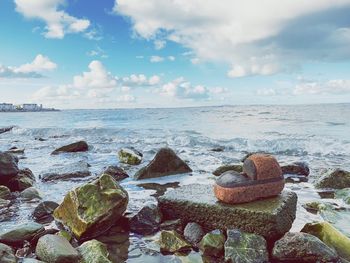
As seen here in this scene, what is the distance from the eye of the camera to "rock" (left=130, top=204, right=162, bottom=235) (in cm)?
624

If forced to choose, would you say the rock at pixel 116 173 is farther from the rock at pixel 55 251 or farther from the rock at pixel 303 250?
the rock at pixel 303 250

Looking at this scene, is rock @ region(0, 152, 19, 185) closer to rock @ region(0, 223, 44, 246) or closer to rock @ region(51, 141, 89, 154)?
rock @ region(0, 223, 44, 246)

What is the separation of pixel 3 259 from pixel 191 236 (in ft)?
9.09

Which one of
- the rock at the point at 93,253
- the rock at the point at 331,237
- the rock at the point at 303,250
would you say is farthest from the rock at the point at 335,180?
the rock at the point at 93,253

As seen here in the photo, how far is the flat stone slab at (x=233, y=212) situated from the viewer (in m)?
5.55

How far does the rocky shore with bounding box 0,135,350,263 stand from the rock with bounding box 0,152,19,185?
2.03 metres

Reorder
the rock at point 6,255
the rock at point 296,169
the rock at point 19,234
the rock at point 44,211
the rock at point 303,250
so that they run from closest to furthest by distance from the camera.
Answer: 1. the rock at point 6,255
2. the rock at point 303,250
3. the rock at point 19,234
4. the rock at point 44,211
5. the rock at point 296,169

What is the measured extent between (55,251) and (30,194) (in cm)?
437

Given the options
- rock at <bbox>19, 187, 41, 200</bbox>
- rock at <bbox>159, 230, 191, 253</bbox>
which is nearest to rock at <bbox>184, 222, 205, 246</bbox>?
rock at <bbox>159, 230, 191, 253</bbox>

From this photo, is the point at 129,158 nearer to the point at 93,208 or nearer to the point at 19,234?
the point at 93,208

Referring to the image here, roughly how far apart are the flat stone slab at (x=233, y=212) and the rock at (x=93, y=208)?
929 millimetres

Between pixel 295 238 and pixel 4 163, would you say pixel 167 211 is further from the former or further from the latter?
pixel 4 163

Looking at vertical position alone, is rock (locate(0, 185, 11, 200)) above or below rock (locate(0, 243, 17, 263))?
below

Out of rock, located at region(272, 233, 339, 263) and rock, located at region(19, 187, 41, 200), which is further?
rock, located at region(19, 187, 41, 200)
